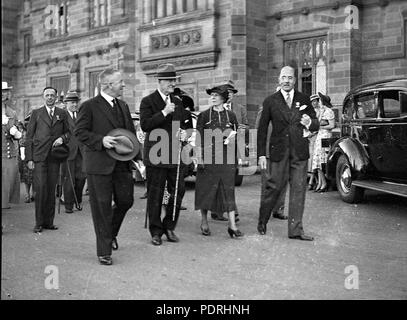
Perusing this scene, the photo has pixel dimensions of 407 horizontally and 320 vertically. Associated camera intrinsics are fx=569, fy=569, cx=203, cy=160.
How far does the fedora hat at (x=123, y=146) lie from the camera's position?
5996 mm

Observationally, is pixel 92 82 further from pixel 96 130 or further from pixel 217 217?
pixel 96 130

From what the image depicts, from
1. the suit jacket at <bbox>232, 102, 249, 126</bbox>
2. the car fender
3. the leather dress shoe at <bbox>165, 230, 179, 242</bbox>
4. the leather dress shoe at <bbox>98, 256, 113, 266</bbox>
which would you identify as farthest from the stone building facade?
the leather dress shoe at <bbox>98, 256, 113, 266</bbox>

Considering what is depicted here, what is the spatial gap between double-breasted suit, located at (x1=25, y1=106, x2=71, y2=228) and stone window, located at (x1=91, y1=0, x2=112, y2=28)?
16.9 m

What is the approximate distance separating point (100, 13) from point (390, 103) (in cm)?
1845

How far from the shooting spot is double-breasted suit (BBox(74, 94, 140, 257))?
5938mm

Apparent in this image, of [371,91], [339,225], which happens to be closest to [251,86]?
[371,91]

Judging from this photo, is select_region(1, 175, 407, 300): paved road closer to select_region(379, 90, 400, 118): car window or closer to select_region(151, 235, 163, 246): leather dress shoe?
select_region(151, 235, 163, 246): leather dress shoe

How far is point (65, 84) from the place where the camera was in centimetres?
2692

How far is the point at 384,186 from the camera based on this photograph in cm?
902

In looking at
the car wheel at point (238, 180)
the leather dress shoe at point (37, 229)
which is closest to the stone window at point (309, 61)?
the car wheel at point (238, 180)

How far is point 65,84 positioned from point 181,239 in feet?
69.5

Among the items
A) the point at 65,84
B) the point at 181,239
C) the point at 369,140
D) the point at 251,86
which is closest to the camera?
the point at 181,239

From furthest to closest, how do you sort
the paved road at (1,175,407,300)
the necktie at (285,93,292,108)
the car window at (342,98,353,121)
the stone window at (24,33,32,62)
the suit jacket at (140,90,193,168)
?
1. the stone window at (24,33,32,62)
2. the car window at (342,98,353,121)
3. the necktie at (285,93,292,108)
4. the suit jacket at (140,90,193,168)
5. the paved road at (1,175,407,300)
